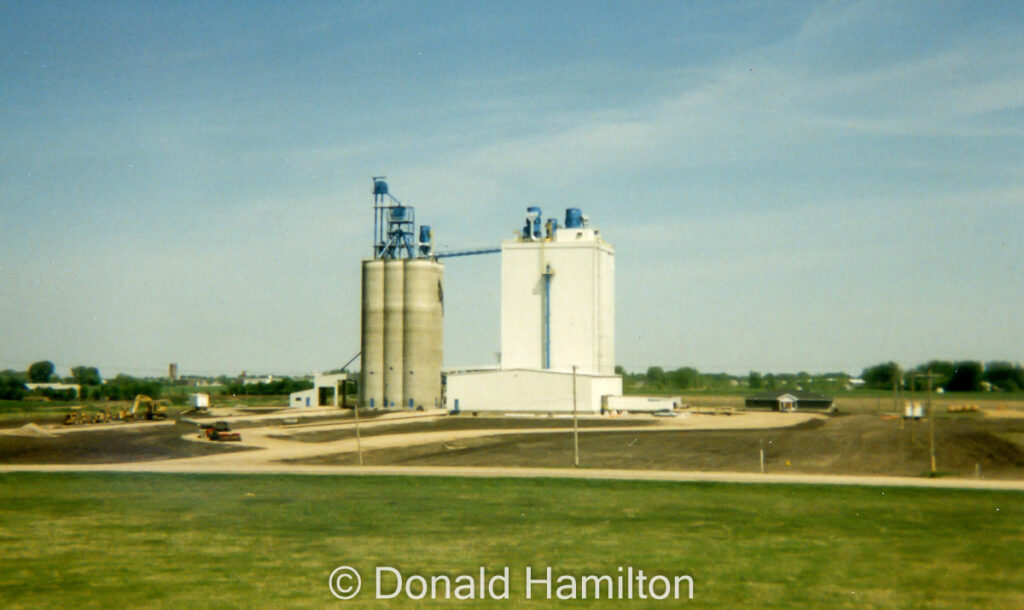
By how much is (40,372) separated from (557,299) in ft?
426

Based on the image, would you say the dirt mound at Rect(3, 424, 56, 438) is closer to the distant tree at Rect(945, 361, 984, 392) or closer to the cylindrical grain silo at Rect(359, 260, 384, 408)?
the cylindrical grain silo at Rect(359, 260, 384, 408)

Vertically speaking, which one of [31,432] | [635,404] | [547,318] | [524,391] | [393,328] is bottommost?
[31,432]

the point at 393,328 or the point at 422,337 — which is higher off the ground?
the point at 393,328

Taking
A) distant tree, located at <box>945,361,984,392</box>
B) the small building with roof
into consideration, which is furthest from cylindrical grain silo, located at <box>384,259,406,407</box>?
distant tree, located at <box>945,361,984,392</box>

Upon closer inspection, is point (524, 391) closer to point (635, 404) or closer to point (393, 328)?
point (635, 404)

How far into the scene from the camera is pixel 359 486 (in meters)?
46.9

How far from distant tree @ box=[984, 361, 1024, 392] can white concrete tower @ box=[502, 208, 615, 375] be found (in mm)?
47703

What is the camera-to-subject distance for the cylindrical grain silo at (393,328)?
4636 inches

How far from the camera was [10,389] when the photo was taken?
159875 millimetres

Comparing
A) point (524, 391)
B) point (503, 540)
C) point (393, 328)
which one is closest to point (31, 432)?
point (393, 328)

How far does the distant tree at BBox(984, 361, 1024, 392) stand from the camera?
262 feet

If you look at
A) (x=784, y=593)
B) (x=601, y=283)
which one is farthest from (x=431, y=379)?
(x=784, y=593)

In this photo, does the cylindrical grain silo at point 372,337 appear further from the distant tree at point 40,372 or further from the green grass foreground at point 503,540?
the distant tree at point 40,372

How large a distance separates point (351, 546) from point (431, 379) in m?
90.5
